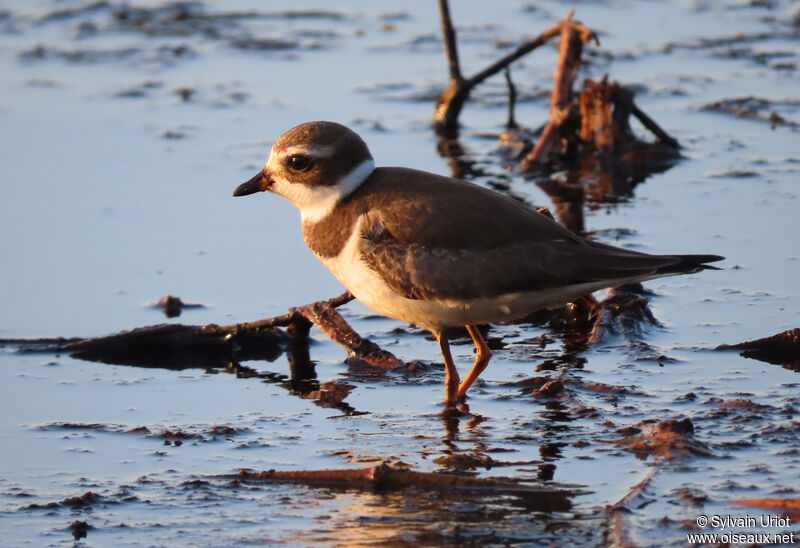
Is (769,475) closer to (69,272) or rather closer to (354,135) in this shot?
(354,135)

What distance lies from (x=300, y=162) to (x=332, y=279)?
1648 mm

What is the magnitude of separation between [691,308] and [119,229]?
3.62m

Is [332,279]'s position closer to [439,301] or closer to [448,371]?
[448,371]

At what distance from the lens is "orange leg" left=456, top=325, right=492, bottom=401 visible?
601cm

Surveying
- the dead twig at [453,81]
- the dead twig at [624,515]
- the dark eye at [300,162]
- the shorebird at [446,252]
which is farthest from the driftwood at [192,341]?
the dead twig at [453,81]

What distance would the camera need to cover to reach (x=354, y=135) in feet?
20.2

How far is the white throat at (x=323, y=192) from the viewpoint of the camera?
6031 millimetres

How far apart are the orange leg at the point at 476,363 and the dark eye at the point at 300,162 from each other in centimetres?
104

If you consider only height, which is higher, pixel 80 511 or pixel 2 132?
pixel 2 132

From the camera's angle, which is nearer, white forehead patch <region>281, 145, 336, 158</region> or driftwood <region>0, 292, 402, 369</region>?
white forehead patch <region>281, 145, 336, 158</region>

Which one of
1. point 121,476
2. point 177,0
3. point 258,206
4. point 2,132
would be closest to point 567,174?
point 258,206

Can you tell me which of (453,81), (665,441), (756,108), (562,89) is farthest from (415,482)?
(756,108)

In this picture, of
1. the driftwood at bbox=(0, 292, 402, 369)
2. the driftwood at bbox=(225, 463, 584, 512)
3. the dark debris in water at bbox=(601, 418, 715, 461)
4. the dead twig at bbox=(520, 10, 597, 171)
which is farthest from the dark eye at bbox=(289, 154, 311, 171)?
the dead twig at bbox=(520, 10, 597, 171)

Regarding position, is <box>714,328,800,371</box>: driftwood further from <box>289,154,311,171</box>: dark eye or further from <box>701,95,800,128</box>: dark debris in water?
<box>701,95,800,128</box>: dark debris in water
